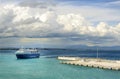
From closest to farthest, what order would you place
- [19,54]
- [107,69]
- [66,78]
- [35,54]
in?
1. [66,78]
2. [107,69]
3. [19,54]
4. [35,54]

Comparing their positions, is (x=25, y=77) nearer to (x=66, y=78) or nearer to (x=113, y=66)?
(x=66, y=78)

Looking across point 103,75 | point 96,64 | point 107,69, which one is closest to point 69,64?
point 96,64

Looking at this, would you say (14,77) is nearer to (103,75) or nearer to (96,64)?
(103,75)

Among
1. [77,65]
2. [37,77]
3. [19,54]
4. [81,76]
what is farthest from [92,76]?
[19,54]

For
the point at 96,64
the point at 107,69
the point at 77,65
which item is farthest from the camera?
the point at 77,65

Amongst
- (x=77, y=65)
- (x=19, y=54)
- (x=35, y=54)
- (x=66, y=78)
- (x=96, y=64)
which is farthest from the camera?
(x=35, y=54)

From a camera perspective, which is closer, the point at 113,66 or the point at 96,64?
the point at 113,66

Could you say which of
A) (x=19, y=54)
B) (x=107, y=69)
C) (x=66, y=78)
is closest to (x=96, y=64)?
(x=107, y=69)

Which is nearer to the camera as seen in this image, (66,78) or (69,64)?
(66,78)

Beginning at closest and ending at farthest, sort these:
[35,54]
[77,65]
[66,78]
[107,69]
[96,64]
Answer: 1. [66,78]
2. [107,69]
3. [96,64]
4. [77,65]
5. [35,54]
